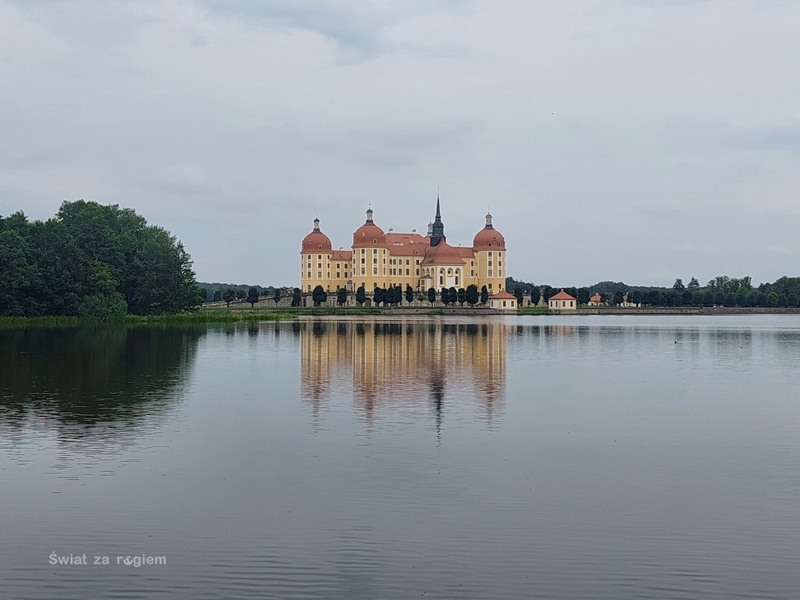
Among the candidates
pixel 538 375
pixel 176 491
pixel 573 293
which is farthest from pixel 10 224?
pixel 573 293

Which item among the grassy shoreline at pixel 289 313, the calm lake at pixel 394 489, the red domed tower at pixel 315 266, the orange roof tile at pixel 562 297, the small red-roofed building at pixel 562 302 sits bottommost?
the calm lake at pixel 394 489

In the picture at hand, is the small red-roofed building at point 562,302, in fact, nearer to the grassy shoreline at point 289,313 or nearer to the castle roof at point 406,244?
the grassy shoreline at point 289,313

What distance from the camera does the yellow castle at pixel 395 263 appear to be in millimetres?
138750

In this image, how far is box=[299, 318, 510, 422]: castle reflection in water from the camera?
22.6 meters

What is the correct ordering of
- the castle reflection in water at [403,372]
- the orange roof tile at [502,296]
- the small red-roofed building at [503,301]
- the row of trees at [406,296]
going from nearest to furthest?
the castle reflection in water at [403,372], the row of trees at [406,296], the small red-roofed building at [503,301], the orange roof tile at [502,296]

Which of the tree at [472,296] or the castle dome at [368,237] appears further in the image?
the castle dome at [368,237]

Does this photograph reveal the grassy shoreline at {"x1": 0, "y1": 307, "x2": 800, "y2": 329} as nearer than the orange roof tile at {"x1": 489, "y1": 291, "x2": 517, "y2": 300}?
Yes

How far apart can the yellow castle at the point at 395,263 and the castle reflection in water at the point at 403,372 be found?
292ft

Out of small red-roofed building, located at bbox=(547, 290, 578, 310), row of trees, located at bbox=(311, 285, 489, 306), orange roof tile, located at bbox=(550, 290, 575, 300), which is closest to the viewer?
row of trees, located at bbox=(311, 285, 489, 306)

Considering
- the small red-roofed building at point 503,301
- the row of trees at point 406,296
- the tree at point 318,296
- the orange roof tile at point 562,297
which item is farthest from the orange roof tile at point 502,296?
the tree at point 318,296

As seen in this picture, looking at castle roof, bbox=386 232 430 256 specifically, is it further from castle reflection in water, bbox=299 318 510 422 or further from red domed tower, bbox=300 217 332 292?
castle reflection in water, bbox=299 318 510 422

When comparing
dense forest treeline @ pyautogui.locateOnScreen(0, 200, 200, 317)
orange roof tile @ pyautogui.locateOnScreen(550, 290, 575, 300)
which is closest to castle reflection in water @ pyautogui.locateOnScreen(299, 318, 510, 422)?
dense forest treeline @ pyautogui.locateOnScreen(0, 200, 200, 317)

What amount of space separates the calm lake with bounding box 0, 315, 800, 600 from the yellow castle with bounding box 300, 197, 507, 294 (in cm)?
11192

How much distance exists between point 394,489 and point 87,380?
15.5 metres
